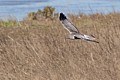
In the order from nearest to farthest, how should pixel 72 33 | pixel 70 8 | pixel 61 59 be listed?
pixel 72 33 → pixel 61 59 → pixel 70 8

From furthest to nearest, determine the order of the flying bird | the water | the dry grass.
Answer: the water → the dry grass → the flying bird

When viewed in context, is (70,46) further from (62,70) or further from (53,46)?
(62,70)

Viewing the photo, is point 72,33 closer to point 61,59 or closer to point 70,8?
point 61,59

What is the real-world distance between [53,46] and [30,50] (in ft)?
1.12

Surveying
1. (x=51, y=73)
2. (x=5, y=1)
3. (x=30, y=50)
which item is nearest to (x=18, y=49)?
(x=30, y=50)

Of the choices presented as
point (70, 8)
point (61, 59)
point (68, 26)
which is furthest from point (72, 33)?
→ point (70, 8)

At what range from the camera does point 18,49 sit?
6.32 m

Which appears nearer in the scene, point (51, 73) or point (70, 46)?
point (51, 73)

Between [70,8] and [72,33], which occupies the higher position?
[72,33]

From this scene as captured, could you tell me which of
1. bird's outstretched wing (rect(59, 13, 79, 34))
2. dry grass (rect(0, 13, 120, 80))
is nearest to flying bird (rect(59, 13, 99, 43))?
bird's outstretched wing (rect(59, 13, 79, 34))

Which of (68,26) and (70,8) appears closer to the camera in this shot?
(68,26)

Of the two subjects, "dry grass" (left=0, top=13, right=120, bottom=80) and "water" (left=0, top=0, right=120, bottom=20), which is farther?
"water" (left=0, top=0, right=120, bottom=20)

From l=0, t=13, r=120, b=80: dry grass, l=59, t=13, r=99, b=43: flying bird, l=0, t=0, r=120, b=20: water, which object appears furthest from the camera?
l=0, t=0, r=120, b=20: water

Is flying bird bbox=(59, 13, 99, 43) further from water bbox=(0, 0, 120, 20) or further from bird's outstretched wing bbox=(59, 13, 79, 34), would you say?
water bbox=(0, 0, 120, 20)
